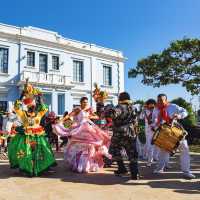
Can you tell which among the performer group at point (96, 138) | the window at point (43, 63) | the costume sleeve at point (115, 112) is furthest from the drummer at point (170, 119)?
the window at point (43, 63)

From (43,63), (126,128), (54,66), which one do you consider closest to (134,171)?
(126,128)

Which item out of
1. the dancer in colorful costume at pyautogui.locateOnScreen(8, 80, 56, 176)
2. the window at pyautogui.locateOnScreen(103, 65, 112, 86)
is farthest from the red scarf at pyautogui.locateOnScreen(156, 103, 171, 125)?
the window at pyautogui.locateOnScreen(103, 65, 112, 86)

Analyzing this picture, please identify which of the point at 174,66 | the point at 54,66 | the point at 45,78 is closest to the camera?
the point at 174,66

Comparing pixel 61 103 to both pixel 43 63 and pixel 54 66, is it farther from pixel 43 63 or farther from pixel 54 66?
pixel 43 63

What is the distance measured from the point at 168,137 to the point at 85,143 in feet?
6.37

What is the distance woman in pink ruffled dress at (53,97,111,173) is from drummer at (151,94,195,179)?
1.18 meters

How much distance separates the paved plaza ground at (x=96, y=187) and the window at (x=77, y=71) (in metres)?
22.9

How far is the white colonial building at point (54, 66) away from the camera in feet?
84.8

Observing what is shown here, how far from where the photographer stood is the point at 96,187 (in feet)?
20.1

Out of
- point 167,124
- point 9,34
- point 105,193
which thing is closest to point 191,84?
point 167,124

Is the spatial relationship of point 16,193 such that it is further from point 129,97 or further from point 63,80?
point 63,80

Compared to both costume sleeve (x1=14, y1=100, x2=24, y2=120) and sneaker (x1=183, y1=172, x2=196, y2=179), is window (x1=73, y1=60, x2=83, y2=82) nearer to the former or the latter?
costume sleeve (x1=14, y1=100, x2=24, y2=120)

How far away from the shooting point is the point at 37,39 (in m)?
27.3

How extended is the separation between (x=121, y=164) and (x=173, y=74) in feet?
38.9
